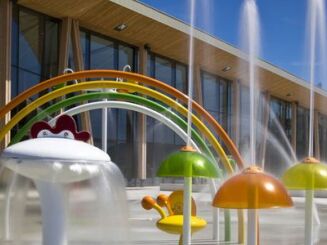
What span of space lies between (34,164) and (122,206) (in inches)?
33.6

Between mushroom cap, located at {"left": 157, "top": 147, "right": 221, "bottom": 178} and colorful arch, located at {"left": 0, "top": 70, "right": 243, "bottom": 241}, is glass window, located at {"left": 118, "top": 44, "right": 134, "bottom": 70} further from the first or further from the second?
mushroom cap, located at {"left": 157, "top": 147, "right": 221, "bottom": 178}

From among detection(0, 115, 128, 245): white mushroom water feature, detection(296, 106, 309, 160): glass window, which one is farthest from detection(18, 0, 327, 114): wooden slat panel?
detection(0, 115, 128, 245): white mushroom water feature

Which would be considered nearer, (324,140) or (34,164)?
(34,164)

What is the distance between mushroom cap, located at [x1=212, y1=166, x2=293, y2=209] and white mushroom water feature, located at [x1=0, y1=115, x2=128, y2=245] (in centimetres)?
92

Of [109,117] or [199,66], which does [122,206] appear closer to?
[109,117]

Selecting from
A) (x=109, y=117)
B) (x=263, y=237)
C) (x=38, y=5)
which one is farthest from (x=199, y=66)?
(x=263, y=237)

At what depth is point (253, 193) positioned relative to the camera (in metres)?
4.65

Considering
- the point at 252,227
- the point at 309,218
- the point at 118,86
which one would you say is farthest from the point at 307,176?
the point at 118,86

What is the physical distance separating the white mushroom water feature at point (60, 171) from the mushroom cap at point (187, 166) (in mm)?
1692

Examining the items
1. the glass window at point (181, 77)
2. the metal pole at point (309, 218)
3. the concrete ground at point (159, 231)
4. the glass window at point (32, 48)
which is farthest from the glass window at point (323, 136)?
the metal pole at point (309, 218)

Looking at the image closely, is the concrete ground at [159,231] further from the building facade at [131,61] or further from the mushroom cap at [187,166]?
the building facade at [131,61]

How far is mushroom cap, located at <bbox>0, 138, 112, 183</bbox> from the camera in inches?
166

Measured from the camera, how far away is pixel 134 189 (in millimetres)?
22188

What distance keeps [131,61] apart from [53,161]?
19.1 metres
